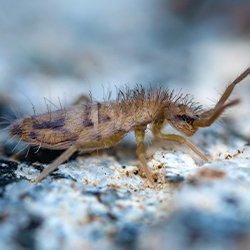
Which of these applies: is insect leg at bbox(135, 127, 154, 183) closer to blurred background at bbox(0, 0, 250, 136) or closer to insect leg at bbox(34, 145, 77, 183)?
insect leg at bbox(34, 145, 77, 183)

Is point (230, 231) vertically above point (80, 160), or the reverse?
point (80, 160)

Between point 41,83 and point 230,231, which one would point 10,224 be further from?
point 41,83

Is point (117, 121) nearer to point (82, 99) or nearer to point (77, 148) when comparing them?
point (77, 148)

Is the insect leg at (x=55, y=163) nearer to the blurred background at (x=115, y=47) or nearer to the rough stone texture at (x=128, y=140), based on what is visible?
the rough stone texture at (x=128, y=140)

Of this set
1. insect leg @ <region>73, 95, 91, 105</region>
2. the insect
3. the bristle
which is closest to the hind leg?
the insect

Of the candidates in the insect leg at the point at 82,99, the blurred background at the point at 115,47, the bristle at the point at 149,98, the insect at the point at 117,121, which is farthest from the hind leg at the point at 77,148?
the blurred background at the point at 115,47

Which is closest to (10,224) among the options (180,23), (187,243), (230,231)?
(187,243)

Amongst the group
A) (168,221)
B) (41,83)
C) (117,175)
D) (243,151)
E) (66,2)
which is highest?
(66,2)


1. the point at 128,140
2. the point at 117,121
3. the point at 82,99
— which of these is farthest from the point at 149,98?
the point at 82,99
